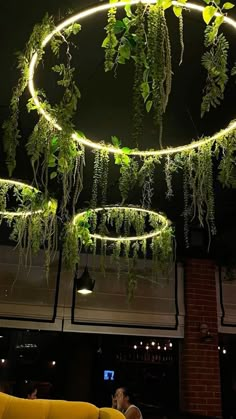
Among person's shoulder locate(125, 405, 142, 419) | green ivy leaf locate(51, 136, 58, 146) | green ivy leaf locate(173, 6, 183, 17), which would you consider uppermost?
green ivy leaf locate(173, 6, 183, 17)

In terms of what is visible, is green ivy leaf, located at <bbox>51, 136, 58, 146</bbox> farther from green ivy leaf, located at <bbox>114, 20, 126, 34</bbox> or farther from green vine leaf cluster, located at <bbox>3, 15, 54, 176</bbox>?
green ivy leaf, located at <bbox>114, 20, 126, 34</bbox>

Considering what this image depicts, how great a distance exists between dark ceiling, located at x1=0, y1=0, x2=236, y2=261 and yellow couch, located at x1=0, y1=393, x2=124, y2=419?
195 cm

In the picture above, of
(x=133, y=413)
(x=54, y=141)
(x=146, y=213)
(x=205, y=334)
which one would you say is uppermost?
(x=146, y=213)

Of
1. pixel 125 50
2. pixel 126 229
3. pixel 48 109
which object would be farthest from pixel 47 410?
pixel 126 229

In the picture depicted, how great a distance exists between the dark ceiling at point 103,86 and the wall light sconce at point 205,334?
265cm

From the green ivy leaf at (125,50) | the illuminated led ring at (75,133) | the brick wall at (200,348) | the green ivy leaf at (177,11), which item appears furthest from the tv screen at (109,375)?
the green ivy leaf at (177,11)

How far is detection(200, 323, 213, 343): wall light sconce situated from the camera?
20.8 feet

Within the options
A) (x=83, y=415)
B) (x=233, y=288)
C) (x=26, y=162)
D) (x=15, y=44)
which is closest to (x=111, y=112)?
(x=15, y=44)

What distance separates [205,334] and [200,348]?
0.22 metres

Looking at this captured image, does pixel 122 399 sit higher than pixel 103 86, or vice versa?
pixel 103 86

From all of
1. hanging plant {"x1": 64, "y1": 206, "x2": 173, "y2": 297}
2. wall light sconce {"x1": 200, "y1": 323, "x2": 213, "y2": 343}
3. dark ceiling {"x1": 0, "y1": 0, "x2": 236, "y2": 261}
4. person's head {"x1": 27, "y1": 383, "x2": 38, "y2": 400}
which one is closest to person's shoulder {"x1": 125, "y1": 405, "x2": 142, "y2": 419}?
hanging plant {"x1": 64, "y1": 206, "x2": 173, "y2": 297}

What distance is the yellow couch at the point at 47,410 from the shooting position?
275cm

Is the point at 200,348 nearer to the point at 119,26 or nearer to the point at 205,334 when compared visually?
the point at 205,334

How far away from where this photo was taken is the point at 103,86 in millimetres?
3285
